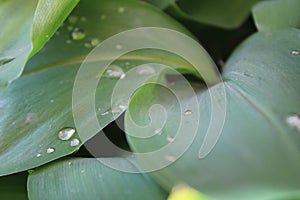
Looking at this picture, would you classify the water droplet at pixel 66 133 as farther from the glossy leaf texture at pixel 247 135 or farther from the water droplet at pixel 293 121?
the water droplet at pixel 293 121

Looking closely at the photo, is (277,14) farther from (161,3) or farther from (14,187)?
(14,187)

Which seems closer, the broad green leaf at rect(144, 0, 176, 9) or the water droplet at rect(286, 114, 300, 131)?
the water droplet at rect(286, 114, 300, 131)

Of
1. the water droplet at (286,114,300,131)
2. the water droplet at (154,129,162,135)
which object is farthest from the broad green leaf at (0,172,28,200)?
the water droplet at (286,114,300,131)

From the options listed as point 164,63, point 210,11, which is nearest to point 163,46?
point 164,63

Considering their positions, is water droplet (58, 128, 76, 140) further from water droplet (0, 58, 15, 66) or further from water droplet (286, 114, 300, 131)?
water droplet (286, 114, 300, 131)

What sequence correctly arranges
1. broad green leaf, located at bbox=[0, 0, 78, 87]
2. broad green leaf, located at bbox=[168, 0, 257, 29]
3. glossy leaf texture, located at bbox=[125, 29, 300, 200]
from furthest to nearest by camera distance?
broad green leaf, located at bbox=[168, 0, 257, 29], broad green leaf, located at bbox=[0, 0, 78, 87], glossy leaf texture, located at bbox=[125, 29, 300, 200]

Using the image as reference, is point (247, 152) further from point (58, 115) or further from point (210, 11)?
point (210, 11)

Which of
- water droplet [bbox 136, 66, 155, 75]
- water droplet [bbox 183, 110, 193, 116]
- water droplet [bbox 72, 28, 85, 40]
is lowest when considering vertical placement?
water droplet [bbox 136, 66, 155, 75]
